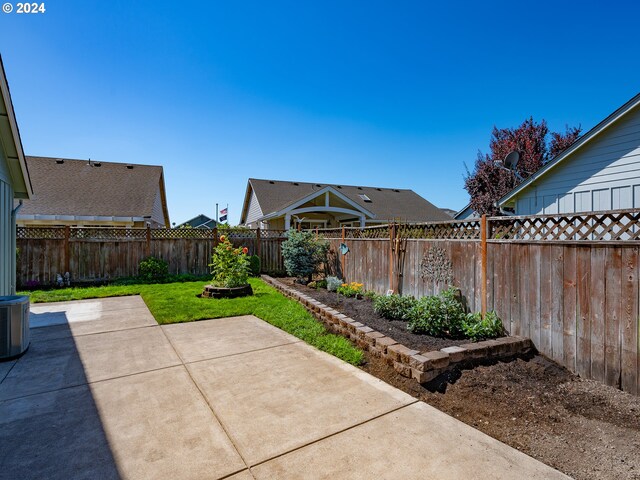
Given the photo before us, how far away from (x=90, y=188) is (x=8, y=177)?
10.5 m

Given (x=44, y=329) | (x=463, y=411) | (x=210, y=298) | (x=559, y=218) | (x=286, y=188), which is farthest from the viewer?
(x=286, y=188)

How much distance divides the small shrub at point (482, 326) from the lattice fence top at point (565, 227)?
1136mm

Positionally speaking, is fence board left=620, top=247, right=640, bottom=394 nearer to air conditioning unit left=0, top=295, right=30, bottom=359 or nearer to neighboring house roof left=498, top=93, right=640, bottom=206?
neighboring house roof left=498, top=93, right=640, bottom=206

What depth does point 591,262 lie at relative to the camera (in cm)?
341

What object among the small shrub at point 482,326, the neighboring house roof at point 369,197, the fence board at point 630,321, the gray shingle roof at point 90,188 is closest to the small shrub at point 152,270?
the gray shingle roof at point 90,188

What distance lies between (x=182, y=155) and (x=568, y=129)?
19882 mm

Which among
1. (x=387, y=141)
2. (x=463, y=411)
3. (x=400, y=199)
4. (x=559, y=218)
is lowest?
(x=463, y=411)

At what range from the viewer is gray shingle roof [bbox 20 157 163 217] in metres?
14.0

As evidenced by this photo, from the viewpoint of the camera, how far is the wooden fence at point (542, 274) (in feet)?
10.4

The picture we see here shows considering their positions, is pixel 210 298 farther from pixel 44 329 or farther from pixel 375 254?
pixel 375 254

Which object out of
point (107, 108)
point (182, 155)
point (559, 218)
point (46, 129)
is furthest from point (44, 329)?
point (182, 155)

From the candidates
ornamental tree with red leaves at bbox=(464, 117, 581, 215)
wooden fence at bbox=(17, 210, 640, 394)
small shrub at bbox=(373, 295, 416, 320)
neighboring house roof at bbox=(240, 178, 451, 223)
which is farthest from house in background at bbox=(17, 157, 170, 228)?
ornamental tree with red leaves at bbox=(464, 117, 581, 215)

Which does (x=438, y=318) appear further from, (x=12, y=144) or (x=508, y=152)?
(x=508, y=152)

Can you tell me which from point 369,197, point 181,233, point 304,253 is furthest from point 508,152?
point 181,233
